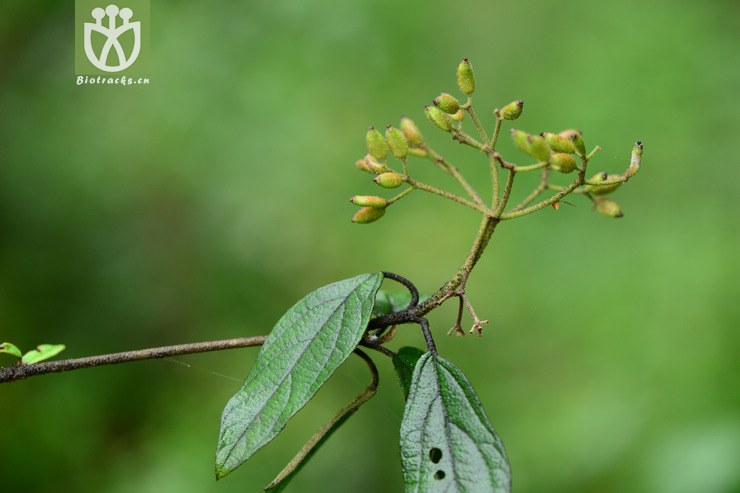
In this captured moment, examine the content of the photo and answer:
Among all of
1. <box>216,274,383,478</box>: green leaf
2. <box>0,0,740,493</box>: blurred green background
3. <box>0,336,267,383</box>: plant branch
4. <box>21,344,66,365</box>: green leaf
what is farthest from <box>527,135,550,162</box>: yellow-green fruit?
<box>0,0,740,493</box>: blurred green background

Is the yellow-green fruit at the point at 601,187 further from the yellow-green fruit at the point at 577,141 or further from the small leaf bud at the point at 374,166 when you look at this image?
the small leaf bud at the point at 374,166

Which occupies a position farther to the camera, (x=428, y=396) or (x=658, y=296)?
(x=658, y=296)

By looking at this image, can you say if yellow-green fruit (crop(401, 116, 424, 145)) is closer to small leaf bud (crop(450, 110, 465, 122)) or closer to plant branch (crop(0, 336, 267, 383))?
small leaf bud (crop(450, 110, 465, 122))

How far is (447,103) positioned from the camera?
0.87 m

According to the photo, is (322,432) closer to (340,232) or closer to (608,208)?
(608,208)

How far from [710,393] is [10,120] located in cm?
297

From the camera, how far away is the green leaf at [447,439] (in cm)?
72

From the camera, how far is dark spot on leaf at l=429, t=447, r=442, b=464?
74 cm

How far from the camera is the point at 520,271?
3.01 m

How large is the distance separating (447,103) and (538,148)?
13 centimetres

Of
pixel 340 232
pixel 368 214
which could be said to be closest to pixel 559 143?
pixel 368 214

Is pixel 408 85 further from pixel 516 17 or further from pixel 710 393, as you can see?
pixel 710 393

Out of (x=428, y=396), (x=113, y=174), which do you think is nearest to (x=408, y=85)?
(x=113, y=174)

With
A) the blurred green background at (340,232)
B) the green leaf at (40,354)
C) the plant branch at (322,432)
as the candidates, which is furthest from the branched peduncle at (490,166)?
the blurred green background at (340,232)
